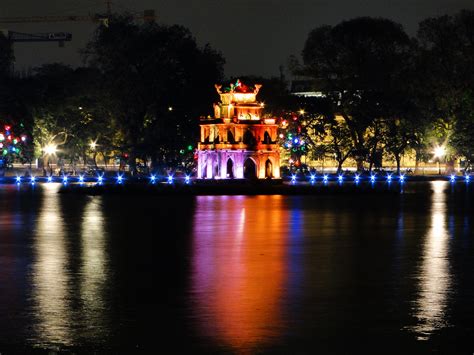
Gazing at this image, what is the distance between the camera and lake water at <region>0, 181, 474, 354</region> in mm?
18094

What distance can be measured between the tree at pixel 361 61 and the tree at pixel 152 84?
1265cm

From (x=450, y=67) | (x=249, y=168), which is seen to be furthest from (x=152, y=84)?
(x=450, y=67)

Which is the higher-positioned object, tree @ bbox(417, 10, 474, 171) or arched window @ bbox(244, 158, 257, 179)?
tree @ bbox(417, 10, 474, 171)

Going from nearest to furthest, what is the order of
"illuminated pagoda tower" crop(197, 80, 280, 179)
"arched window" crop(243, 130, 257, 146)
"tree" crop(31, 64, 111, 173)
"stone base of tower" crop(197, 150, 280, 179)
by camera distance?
"stone base of tower" crop(197, 150, 280, 179) < "illuminated pagoda tower" crop(197, 80, 280, 179) < "arched window" crop(243, 130, 257, 146) < "tree" crop(31, 64, 111, 173)

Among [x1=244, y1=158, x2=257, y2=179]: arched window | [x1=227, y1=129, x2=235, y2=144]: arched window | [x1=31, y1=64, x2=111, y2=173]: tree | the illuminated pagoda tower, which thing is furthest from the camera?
[x1=31, y1=64, x2=111, y2=173]: tree

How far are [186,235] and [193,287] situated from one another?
48.5 feet

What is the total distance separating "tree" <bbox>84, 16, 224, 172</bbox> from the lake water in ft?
A: 199

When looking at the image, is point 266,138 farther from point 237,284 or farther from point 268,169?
point 237,284

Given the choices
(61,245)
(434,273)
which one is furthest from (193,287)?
(61,245)

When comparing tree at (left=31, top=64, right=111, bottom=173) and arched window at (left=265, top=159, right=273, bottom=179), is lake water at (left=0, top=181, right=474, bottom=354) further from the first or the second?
tree at (left=31, top=64, right=111, bottom=173)

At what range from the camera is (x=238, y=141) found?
9106cm

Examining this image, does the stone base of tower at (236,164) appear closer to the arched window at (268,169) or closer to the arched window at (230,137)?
the arched window at (268,169)


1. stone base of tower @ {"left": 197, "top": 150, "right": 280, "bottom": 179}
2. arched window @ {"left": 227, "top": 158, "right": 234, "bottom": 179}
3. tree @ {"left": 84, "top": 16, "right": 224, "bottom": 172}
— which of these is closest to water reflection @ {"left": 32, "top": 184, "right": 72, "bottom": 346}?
stone base of tower @ {"left": 197, "top": 150, "right": 280, "bottom": 179}

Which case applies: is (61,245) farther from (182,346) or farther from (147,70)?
(147,70)
